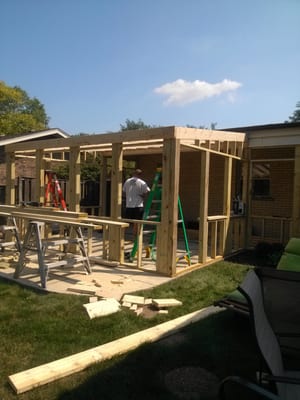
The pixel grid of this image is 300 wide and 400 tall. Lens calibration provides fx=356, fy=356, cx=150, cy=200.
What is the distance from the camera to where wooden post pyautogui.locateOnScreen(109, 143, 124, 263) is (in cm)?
719

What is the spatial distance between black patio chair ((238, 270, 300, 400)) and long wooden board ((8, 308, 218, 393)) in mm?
1582

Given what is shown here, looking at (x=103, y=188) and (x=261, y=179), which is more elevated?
(x=261, y=179)

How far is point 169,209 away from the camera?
20.8 ft

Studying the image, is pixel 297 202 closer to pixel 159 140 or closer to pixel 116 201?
pixel 159 140

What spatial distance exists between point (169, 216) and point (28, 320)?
9.76ft

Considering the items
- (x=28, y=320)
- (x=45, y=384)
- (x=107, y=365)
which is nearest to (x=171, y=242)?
(x=28, y=320)

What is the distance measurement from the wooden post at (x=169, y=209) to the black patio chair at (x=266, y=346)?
→ 370 cm

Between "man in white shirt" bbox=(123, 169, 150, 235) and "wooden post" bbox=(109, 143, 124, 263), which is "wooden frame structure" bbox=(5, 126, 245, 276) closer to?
"wooden post" bbox=(109, 143, 124, 263)

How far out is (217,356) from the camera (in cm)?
348

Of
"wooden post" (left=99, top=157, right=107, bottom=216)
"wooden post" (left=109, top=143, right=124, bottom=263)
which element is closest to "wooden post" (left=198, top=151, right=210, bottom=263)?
"wooden post" (left=109, top=143, right=124, bottom=263)

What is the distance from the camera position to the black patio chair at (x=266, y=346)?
218cm

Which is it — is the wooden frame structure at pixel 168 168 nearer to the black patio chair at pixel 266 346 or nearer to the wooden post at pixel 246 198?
the wooden post at pixel 246 198

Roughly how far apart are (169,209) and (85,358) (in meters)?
3.44

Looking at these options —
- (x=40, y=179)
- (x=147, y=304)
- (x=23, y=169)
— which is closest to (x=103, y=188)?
(x=40, y=179)
